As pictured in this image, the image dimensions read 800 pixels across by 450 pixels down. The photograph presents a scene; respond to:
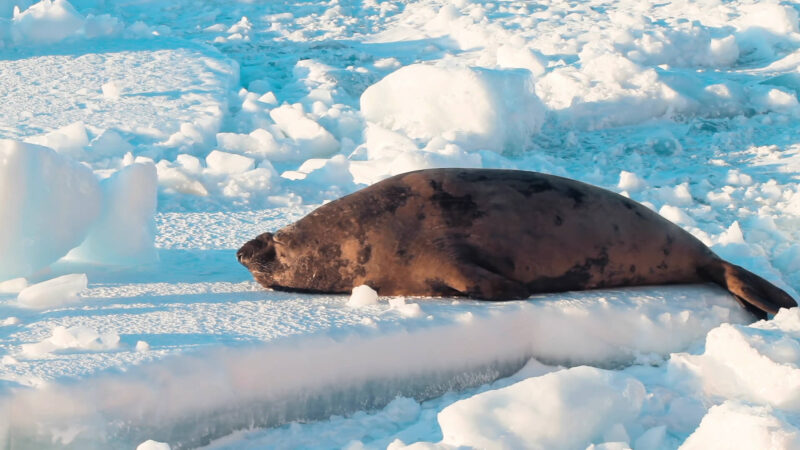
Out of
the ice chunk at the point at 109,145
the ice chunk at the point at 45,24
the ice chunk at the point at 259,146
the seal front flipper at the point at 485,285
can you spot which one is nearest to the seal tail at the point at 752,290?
the seal front flipper at the point at 485,285

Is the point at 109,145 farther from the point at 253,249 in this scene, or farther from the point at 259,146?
the point at 253,249

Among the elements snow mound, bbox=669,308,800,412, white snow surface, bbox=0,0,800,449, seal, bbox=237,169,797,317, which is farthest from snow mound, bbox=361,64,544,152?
snow mound, bbox=669,308,800,412

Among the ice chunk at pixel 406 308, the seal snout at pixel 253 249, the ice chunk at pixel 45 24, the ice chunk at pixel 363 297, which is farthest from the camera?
the ice chunk at pixel 45 24

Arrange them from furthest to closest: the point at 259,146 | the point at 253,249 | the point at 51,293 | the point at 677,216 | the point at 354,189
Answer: the point at 259,146, the point at 354,189, the point at 677,216, the point at 253,249, the point at 51,293

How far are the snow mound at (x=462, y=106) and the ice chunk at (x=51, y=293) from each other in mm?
2849

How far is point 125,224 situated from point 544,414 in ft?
5.37

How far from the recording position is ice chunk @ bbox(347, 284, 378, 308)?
2770mm

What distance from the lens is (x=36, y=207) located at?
9.62 feet

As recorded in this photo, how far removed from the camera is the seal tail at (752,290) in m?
2.97

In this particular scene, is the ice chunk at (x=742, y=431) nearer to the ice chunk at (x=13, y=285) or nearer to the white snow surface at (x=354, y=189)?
the white snow surface at (x=354, y=189)

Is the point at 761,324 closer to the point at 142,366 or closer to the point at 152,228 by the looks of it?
the point at 142,366

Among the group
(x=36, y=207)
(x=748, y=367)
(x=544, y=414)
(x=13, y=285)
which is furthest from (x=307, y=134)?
(x=544, y=414)

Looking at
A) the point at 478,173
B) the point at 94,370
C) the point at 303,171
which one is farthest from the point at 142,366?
the point at 303,171

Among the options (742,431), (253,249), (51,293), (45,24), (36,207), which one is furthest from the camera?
(45,24)
